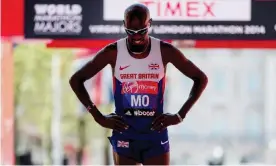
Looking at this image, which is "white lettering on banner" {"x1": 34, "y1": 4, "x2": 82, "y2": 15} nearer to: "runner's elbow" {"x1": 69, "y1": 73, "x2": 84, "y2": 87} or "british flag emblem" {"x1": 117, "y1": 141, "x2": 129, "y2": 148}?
"runner's elbow" {"x1": 69, "y1": 73, "x2": 84, "y2": 87}

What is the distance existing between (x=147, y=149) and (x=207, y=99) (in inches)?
Answer: 193

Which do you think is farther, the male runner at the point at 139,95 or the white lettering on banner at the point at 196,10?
the white lettering on banner at the point at 196,10

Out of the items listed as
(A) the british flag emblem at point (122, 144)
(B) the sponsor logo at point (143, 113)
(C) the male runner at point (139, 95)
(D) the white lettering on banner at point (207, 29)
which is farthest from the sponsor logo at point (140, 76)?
(D) the white lettering on banner at point (207, 29)

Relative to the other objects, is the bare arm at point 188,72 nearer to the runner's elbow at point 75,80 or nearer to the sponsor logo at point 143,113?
the sponsor logo at point 143,113

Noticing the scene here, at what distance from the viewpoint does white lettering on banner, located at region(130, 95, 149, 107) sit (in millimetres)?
2184

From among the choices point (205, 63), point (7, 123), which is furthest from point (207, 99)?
point (7, 123)

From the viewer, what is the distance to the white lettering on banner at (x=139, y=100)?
2184 millimetres

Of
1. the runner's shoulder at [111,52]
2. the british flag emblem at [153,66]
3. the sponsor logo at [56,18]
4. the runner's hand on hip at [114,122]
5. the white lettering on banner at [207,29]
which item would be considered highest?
the sponsor logo at [56,18]

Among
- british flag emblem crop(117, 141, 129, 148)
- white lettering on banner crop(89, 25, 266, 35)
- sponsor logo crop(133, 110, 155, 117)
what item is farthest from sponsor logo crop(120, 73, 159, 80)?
white lettering on banner crop(89, 25, 266, 35)

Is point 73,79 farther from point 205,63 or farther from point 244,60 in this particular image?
point 244,60

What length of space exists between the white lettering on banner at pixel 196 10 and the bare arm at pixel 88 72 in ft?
2.97

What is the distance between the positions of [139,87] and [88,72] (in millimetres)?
188

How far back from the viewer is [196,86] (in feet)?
7.13

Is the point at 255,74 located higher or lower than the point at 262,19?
lower
